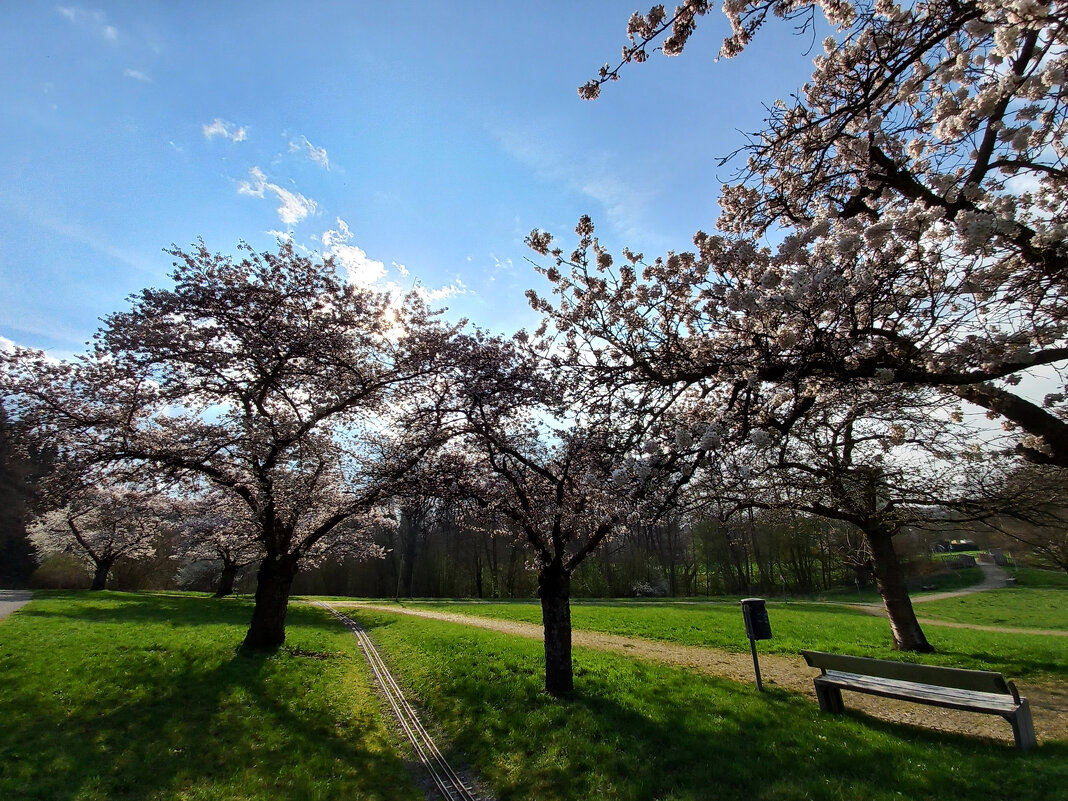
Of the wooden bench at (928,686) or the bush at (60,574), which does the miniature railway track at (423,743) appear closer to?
the wooden bench at (928,686)

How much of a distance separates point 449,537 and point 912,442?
135 ft

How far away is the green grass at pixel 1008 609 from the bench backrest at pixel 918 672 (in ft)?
67.0

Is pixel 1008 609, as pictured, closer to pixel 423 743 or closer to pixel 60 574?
pixel 423 743

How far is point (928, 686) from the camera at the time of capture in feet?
20.6

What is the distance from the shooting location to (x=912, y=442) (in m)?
8.90

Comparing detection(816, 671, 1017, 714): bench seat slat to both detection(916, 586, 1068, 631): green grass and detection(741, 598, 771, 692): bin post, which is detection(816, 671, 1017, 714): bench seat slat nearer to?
detection(741, 598, 771, 692): bin post

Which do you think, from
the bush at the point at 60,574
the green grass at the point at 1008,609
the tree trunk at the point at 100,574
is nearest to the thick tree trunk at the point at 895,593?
the green grass at the point at 1008,609

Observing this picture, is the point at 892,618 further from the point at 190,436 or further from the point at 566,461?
the point at 190,436

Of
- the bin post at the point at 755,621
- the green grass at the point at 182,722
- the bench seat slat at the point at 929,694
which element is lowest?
the green grass at the point at 182,722

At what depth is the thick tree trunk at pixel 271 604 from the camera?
12.7 metres

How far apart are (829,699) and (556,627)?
4.52 m

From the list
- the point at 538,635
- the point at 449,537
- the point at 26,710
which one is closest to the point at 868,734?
the point at 538,635

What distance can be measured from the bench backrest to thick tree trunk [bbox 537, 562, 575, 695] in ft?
13.4

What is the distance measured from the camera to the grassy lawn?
10227 mm
